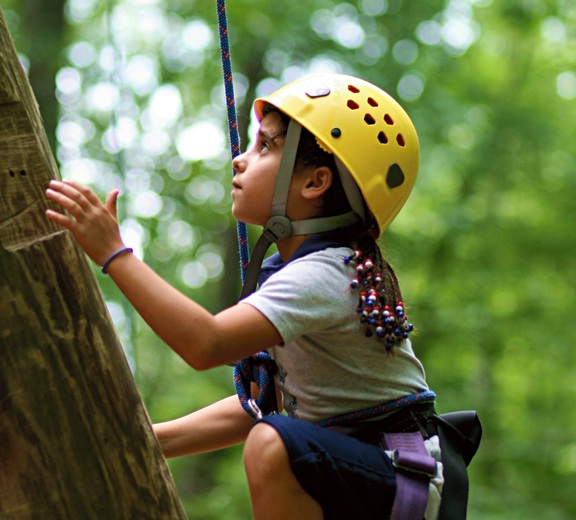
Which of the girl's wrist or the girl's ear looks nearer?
the girl's wrist

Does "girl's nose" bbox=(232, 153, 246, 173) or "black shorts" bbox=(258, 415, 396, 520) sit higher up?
"girl's nose" bbox=(232, 153, 246, 173)

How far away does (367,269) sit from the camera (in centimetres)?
230

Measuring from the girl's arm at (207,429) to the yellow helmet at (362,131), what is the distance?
749 mm

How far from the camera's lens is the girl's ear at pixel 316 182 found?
2436 millimetres

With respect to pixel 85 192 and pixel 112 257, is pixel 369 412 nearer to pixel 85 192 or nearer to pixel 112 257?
pixel 112 257

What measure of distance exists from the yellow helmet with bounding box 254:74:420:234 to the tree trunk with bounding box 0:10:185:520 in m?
0.75

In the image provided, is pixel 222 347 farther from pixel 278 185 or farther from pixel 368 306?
pixel 278 185

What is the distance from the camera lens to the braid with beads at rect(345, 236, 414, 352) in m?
2.28

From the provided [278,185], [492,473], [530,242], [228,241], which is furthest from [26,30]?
[492,473]

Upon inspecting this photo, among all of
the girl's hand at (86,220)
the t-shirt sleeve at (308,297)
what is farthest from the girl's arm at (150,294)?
the t-shirt sleeve at (308,297)

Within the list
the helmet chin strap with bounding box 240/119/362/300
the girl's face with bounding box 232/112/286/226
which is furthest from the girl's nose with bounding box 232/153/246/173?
the helmet chin strap with bounding box 240/119/362/300

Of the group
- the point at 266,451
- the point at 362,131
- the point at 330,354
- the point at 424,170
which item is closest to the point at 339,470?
the point at 266,451

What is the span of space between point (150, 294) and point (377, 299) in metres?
0.64

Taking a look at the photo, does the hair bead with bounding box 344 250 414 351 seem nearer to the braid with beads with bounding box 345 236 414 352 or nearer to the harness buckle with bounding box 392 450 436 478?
the braid with beads with bounding box 345 236 414 352
